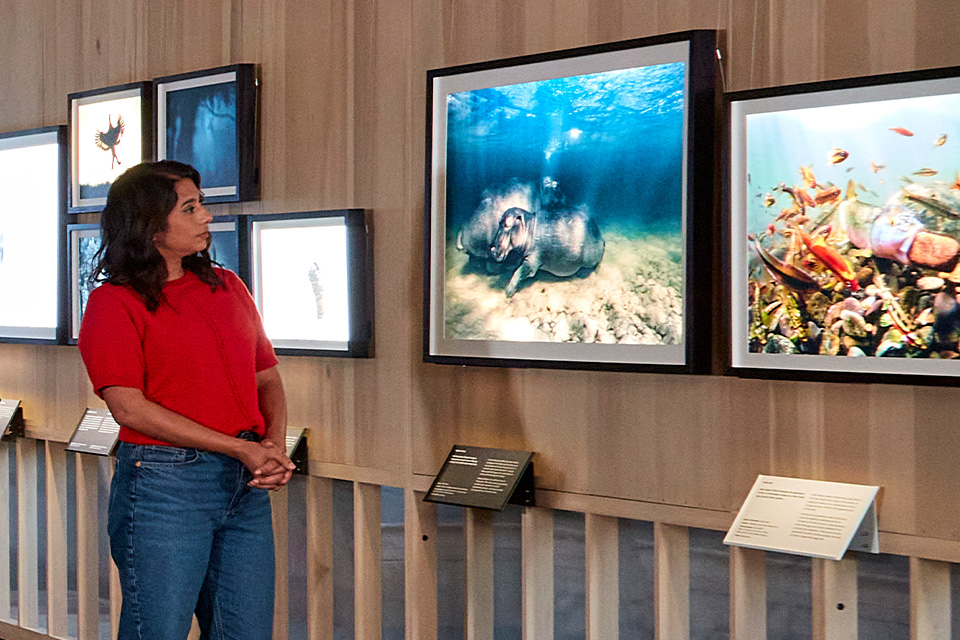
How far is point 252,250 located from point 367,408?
2.44 ft

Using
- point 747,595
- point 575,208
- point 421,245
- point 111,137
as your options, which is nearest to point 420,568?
point 421,245

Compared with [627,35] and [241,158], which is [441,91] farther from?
[241,158]

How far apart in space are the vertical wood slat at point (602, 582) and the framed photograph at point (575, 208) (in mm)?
521

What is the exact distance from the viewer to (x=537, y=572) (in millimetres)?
3449

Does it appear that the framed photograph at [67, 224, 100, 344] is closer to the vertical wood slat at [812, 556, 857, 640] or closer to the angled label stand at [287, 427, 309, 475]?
the angled label stand at [287, 427, 309, 475]

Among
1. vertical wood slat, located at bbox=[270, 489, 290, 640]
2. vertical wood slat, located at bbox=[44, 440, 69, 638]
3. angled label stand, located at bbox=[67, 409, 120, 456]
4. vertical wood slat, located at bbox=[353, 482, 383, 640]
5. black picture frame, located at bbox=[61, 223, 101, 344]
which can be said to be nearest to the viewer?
vertical wood slat, located at bbox=[353, 482, 383, 640]

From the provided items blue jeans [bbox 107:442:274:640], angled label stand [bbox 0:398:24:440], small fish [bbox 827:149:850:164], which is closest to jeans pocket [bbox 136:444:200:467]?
blue jeans [bbox 107:442:274:640]

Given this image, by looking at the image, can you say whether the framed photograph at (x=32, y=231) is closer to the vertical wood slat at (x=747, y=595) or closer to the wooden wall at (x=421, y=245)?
the wooden wall at (x=421, y=245)

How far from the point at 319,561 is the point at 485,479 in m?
0.98

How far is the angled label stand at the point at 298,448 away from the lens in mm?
4008

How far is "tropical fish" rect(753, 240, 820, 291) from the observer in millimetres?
2775

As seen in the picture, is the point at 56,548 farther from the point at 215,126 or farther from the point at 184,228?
the point at 184,228

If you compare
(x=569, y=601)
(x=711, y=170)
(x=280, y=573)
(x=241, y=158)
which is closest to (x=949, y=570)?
(x=711, y=170)

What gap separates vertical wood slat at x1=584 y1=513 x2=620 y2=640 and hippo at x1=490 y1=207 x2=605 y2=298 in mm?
740
